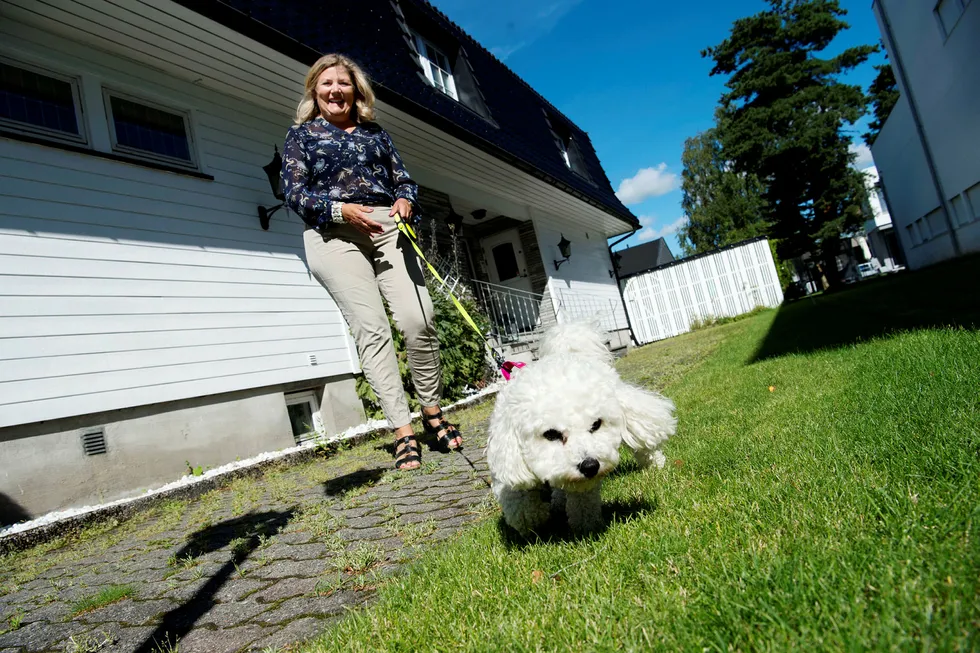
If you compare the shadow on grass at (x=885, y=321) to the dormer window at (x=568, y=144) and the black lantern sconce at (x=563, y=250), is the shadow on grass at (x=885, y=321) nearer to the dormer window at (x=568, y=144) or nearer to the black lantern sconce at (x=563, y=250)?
the black lantern sconce at (x=563, y=250)

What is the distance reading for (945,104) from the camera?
10.6 meters

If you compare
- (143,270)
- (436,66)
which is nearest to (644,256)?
(436,66)

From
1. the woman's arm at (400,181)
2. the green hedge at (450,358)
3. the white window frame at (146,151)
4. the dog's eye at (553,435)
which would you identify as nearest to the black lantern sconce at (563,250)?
the green hedge at (450,358)

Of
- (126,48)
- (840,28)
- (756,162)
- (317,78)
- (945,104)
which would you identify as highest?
(840,28)

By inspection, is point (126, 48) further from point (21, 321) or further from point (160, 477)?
point (160, 477)

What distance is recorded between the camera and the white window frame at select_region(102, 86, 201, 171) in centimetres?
509

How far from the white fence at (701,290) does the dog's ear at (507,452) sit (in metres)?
17.7

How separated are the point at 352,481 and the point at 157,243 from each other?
328 cm

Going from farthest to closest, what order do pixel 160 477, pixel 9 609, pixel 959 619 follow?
pixel 160 477, pixel 9 609, pixel 959 619

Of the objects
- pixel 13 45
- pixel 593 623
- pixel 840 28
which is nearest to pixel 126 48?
pixel 13 45

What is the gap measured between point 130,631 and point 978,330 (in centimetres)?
456

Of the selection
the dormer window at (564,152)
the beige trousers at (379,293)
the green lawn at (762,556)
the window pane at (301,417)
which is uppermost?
the dormer window at (564,152)

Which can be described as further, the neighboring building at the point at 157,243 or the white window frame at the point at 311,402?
the white window frame at the point at 311,402

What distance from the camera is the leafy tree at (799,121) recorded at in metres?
21.9
